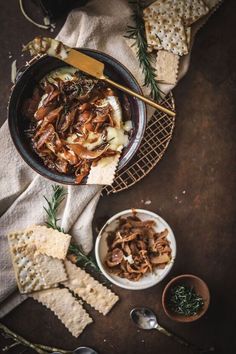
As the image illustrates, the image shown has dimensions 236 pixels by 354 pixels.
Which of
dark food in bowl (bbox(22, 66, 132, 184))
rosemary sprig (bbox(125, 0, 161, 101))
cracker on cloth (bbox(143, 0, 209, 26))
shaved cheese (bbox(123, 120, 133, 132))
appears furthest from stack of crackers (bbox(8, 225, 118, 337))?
cracker on cloth (bbox(143, 0, 209, 26))

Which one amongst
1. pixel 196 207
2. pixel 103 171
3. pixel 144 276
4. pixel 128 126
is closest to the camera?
pixel 103 171

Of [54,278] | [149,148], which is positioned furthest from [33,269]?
[149,148]

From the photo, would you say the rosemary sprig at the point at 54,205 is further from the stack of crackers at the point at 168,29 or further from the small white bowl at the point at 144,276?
the stack of crackers at the point at 168,29

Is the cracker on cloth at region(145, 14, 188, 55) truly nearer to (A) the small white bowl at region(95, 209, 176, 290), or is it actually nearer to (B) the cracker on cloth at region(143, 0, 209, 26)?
(B) the cracker on cloth at region(143, 0, 209, 26)

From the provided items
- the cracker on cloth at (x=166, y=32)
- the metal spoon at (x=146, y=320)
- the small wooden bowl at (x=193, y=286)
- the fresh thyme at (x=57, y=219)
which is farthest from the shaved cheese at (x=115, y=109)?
the metal spoon at (x=146, y=320)

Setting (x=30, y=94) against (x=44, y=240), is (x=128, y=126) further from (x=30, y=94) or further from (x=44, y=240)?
(x=44, y=240)

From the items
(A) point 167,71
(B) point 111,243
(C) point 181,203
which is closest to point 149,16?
A: (A) point 167,71
